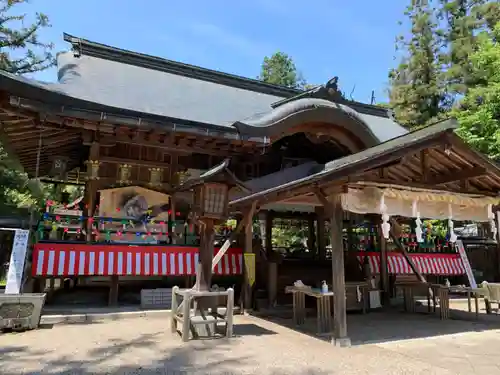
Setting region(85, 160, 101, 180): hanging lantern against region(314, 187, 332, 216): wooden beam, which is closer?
region(314, 187, 332, 216): wooden beam

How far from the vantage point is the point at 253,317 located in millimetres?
9281

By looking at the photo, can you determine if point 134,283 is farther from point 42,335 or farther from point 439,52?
point 439,52

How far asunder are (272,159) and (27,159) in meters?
8.32

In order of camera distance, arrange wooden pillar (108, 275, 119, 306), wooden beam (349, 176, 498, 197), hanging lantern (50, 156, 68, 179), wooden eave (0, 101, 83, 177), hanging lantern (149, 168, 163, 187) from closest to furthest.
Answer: wooden beam (349, 176, 498, 197) < wooden eave (0, 101, 83, 177) < wooden pillar (108, 275, 119, 306) < hanging lantern (149, 168, 163, 187) < hanging lantern (50, 156, 68, 179)

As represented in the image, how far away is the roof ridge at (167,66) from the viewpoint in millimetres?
13703

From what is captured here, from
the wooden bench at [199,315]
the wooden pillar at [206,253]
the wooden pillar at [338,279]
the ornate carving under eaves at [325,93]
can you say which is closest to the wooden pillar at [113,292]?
the wooden bench at [199,315]

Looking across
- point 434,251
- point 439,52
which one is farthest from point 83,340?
point 439,52

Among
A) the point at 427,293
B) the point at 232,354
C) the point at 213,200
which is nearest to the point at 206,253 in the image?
the point at 213,200

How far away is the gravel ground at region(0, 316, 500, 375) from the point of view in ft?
16.3

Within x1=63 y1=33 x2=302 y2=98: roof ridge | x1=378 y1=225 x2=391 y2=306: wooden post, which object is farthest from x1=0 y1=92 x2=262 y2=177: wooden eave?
x1=378 y1=225 x2=391 y2=306: wooden post

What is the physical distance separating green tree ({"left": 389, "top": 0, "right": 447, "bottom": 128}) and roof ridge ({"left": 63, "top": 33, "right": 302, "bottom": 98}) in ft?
46.1

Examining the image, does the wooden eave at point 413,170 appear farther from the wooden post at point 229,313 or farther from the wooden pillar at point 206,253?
the wooden post at point 229,313

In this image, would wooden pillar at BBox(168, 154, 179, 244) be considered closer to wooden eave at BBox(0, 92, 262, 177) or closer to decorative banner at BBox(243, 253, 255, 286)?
wooden eave at BBox(0, 92, 262, 177)

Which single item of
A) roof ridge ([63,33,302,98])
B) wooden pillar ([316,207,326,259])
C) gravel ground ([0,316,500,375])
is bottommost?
gravel ground ([0,316,500,375])
